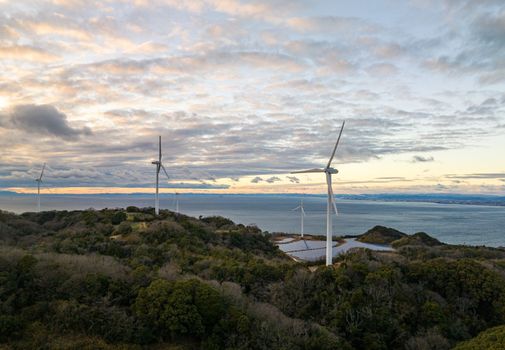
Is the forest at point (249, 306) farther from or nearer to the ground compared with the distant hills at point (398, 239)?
farther from the ground

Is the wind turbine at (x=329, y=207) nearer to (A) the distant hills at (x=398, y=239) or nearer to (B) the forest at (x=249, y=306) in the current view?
(B) the forest at (x=249, y=306)

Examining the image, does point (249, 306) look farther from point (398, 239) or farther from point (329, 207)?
point (398, 239)

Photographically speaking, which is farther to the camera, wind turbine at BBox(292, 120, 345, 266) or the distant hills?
the distant hills

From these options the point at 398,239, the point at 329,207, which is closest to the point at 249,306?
the point at 329,207

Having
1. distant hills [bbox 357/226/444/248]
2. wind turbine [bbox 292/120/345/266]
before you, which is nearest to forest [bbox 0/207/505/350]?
wind turbine [bbox 292/120/345/266]

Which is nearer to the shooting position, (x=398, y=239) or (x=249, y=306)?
(x=249, y=306)

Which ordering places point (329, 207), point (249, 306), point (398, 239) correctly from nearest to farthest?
point (249, 306) < point (329, 207) < point (398, 239)

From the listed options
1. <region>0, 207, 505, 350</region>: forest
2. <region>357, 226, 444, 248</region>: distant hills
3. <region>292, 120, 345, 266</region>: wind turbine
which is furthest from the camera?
<region>357, 226, 444, 248</region>: distant hills

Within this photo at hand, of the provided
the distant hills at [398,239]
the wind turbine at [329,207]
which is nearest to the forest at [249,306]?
the wind turbine at [329,207]

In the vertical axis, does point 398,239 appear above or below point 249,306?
below

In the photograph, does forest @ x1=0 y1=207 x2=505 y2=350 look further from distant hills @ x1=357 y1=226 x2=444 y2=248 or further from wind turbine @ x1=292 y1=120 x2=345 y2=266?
distant hills @ x1=357 y1=226 x2=444 y2=248

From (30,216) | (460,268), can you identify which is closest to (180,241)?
(460,268)
